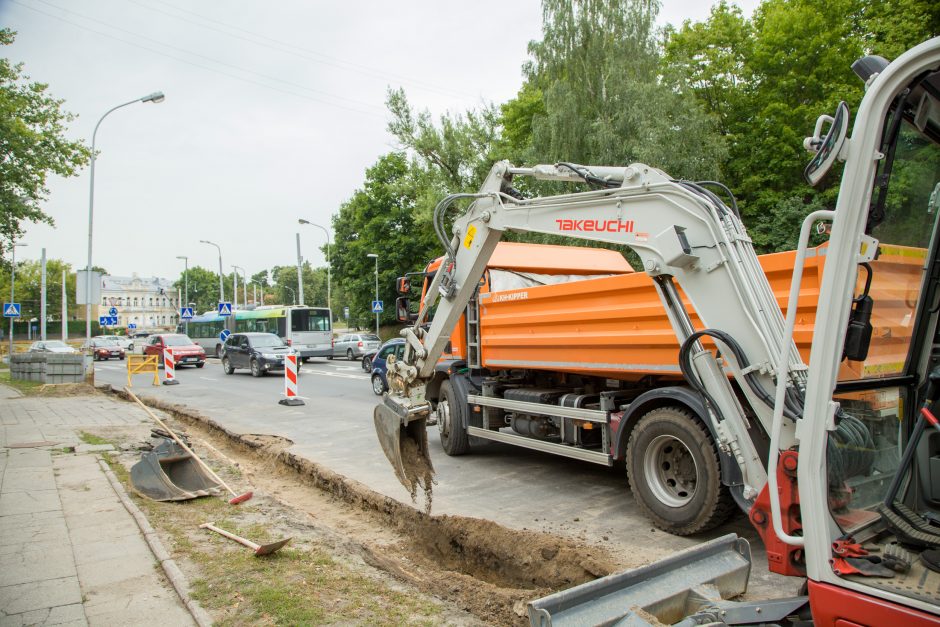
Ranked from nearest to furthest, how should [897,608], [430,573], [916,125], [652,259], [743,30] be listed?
[897,608] < [916,125] < [652,259] < [430,573] < [743,30]

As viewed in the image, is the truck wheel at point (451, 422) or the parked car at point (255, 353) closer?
the truck wheel at point (451, 422)

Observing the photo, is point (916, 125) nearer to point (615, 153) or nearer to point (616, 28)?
point (615, 153)

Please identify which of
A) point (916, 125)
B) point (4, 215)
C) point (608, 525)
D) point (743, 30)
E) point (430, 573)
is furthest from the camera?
point (743, 30)

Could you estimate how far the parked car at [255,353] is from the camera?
22719 millimetres

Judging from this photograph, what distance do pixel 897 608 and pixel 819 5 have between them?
27.1m

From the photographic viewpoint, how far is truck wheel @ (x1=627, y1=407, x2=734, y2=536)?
4.73m

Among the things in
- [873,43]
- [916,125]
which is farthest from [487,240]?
[873,43]

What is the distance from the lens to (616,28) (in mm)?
23406

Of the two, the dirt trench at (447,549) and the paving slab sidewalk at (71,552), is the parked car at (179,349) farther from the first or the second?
the dirt trench at (447,549)

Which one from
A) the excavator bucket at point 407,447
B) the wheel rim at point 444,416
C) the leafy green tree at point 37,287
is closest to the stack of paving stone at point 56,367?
the wheel rim at point 444,416

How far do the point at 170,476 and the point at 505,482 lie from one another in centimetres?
384

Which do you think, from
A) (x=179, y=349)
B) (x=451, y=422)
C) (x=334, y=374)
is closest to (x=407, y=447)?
(x=451, y=422)

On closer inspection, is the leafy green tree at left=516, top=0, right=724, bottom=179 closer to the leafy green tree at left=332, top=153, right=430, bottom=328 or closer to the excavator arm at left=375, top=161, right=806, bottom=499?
the excavator arm at left=375, top=161, right=806, bottom=499

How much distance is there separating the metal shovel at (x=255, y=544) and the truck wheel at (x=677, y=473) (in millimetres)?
2949
